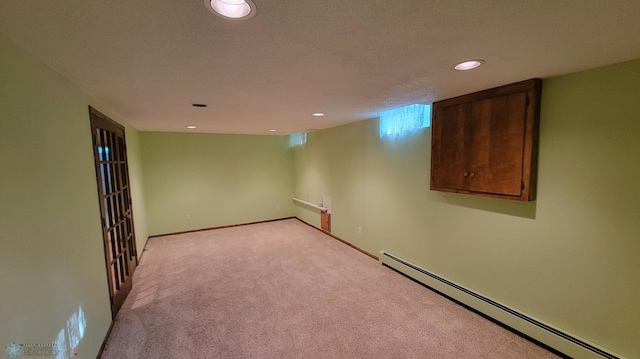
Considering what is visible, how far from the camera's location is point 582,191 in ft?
5.91

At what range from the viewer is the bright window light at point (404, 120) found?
9.54 ft

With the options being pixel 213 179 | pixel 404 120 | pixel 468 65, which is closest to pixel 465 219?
pixel 404 120

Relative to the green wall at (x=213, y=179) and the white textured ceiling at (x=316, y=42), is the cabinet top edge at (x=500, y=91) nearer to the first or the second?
the white textured ceiling at (x=316, y=42)

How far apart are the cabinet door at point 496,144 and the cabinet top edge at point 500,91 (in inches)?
1.4

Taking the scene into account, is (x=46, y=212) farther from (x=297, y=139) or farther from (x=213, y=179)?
(x=297, y=139)

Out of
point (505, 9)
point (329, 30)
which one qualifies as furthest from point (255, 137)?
point (505, 9)

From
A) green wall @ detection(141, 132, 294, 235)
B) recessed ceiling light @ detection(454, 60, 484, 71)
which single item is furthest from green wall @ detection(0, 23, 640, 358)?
green wall @ detection(141, 132, 294, 235)

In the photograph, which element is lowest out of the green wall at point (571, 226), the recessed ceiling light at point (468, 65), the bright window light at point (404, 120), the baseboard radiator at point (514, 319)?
the baseboard radiator at point (514, 319)

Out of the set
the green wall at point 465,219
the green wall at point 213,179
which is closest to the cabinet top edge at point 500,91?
the green wall at point 465,219

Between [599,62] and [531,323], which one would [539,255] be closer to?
[531,323]

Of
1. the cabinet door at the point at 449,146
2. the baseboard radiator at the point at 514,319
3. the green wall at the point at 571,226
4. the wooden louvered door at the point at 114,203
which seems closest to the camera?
the green wall at the point at 571,226

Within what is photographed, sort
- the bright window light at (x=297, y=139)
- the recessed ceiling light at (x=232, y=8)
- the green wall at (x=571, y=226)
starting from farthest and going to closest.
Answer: the bright window light at (x=297, y=139) < the green wall at (x=571, y=226) < the recessed ceiling light at (x=232, y=8)

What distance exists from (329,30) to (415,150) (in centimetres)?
230

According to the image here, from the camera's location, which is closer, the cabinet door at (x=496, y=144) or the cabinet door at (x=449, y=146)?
the cabinet door at (x=496, y=144)
